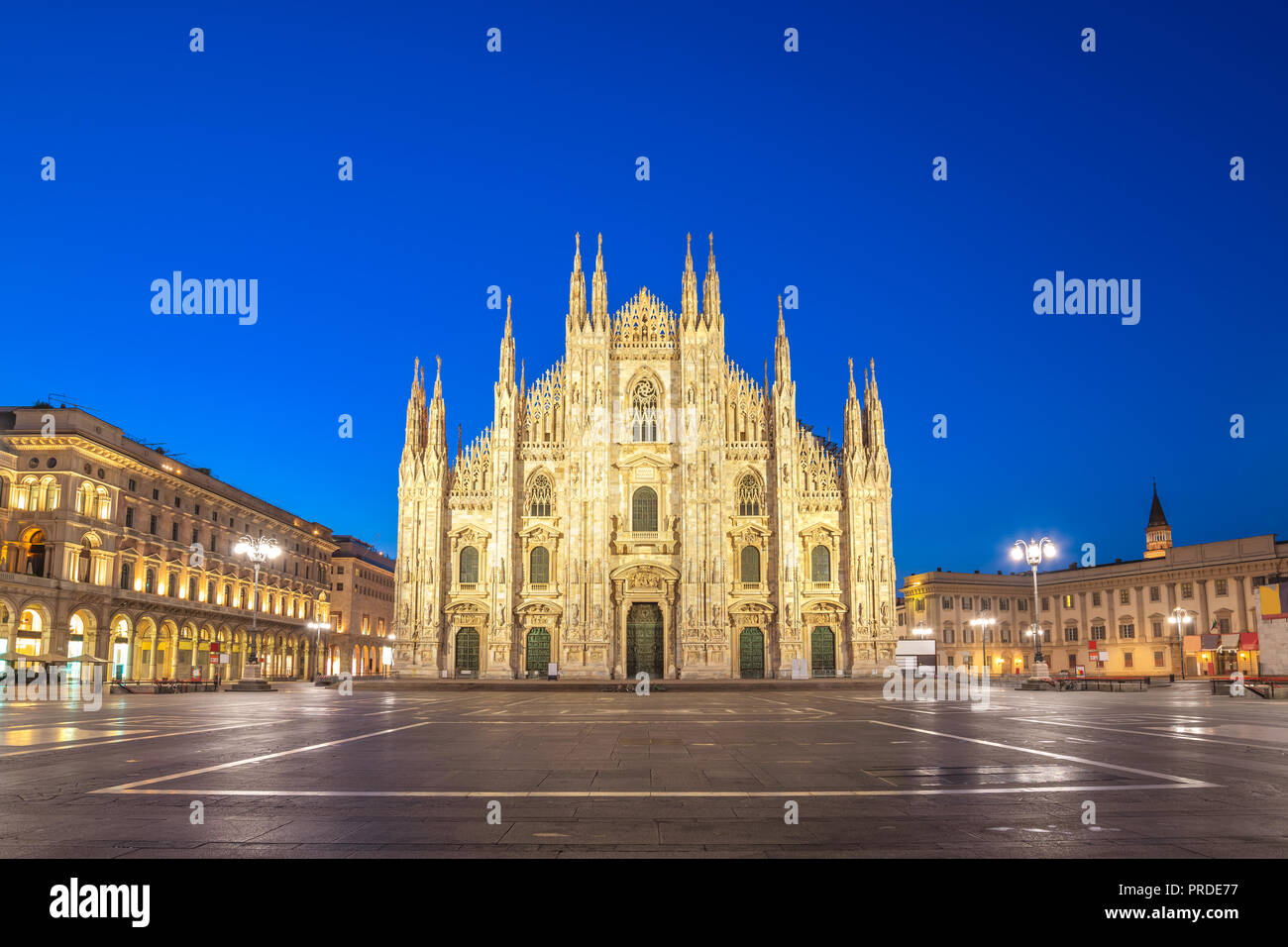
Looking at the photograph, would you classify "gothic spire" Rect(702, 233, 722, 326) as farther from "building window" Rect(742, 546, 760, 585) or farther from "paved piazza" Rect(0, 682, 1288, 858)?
"paved piazza" Rect(0, 682, 1288, 858)

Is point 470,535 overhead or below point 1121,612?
overhead

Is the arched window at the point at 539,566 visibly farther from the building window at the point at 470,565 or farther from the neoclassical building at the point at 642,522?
the building window at the point at 470,565

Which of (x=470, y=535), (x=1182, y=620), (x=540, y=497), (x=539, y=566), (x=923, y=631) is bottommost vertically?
(x=923, y=631)

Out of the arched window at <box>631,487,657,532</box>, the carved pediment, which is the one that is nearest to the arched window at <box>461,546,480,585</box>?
the carved pediment

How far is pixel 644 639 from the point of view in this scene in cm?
5909

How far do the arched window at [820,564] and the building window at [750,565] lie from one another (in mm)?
3300

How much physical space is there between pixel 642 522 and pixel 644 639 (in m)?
7.15

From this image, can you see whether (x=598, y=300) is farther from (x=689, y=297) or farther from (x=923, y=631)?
(x=923, y=631)

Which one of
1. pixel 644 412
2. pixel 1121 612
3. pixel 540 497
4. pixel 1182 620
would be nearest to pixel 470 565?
pixel 540 497

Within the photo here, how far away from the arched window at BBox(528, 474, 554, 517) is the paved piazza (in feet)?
127

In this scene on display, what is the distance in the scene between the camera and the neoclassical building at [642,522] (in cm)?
5791
